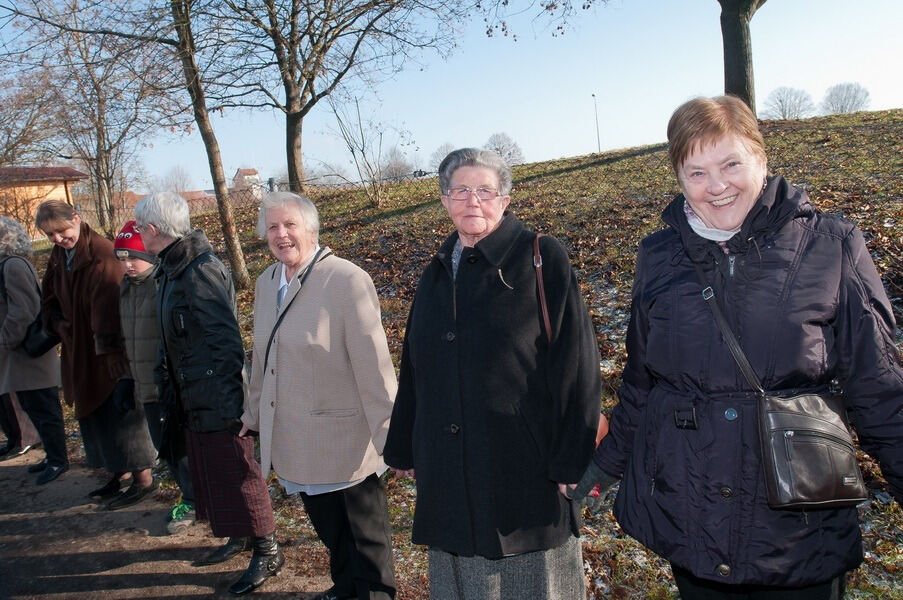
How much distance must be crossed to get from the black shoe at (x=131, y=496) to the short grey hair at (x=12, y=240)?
85.1 inches

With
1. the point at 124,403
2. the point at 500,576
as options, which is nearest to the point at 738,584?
the point at 500,576

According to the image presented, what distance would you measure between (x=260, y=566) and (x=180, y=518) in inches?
41.2

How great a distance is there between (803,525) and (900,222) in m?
6.18

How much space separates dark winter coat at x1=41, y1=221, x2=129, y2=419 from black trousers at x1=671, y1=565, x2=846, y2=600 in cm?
401

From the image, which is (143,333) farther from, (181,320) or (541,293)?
(541,293)

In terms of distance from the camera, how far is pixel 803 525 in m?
1.72

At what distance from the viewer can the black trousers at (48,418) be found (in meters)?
5.40

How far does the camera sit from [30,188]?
120 ft

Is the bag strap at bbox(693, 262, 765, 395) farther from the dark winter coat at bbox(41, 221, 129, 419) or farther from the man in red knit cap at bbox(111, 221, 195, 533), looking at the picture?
the dark winter coat at bbox(41, 221, 129, 419)

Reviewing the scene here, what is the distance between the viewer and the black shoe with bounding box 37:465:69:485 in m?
5.32

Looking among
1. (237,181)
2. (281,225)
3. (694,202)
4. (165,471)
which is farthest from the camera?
(237,181)

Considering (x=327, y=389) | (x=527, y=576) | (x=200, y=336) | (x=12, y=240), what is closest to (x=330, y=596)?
(x=327, y=389)

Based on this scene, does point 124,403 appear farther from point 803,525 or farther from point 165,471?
point 803,525

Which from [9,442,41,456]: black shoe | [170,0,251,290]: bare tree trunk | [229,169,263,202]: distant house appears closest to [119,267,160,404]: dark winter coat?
[9,442,41,456]: black shoe
